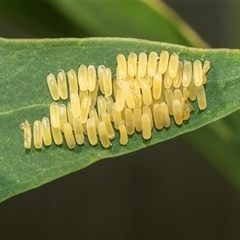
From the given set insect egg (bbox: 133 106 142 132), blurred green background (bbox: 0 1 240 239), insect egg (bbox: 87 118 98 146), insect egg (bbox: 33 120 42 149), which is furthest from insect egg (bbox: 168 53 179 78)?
blurred green background (bbox: 0 1 240 239)

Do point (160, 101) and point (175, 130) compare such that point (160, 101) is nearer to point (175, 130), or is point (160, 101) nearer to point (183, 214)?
point (175, 130)

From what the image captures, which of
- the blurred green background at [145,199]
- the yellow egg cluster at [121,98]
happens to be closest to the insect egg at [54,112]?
the yellow egg cluster at [121,98]

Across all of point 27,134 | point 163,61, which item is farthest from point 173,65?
point 27,134

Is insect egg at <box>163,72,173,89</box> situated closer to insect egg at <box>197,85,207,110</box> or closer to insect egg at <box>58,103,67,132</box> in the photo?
insect egg at <box>197,85,207,110</box>

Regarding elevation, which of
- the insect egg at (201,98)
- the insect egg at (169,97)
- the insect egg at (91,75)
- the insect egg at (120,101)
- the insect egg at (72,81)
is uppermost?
the insect egg at (72,81)

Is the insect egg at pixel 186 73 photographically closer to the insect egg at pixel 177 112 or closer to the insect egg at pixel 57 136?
the insect egg at pixel 177 112
